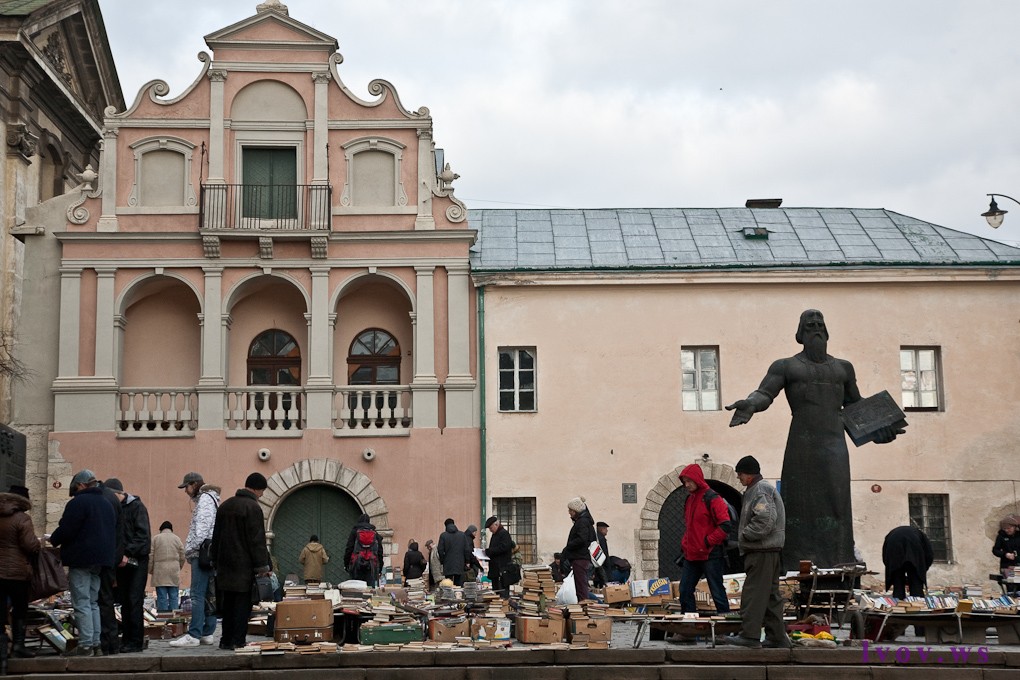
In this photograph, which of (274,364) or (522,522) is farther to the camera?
(274,364)

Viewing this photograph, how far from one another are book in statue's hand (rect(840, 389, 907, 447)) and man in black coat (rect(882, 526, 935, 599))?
217 centimetres

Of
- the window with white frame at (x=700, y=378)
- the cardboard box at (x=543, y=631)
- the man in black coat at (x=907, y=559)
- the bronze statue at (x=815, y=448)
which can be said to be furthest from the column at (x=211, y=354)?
the man in black coat at (x=907, y=559)

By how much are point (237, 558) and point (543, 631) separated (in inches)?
132

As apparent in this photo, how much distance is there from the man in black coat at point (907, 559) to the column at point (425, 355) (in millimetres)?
11915

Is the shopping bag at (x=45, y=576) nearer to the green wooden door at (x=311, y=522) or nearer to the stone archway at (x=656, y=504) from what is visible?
the green wooden door at (x=311, y=522)

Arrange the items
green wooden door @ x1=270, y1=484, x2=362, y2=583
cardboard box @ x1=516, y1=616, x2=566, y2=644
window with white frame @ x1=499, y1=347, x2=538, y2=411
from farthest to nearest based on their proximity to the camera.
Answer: window with white frame @ x1=499, y1=347, x2=538, y2=411, green wooden door @ x1=270, y1=484, x2=362, y2=583, cardboard box @ x1=516, y1=616, x2=566, y2=644

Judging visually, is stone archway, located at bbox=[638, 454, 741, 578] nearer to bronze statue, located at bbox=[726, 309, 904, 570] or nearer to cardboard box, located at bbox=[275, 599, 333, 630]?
bronze statue, located at bbox=[726, 309, 904, 570]

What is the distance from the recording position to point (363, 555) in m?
21.8

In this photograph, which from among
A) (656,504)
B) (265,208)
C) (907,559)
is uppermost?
(265,208)

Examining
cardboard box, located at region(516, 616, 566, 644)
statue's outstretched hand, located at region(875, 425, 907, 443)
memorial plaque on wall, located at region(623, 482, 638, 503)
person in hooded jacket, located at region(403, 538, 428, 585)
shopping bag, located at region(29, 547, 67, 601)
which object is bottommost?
cardboard box, located at region(516, 616, 566, 644)

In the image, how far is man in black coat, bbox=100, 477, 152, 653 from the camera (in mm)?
13938

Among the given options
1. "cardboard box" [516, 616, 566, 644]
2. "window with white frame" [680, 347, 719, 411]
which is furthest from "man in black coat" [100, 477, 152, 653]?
"window with white frame" [680, 347, 719, 411]

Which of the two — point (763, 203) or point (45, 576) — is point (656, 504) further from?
point (45, 576)

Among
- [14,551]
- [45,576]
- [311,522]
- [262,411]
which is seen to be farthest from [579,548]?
[262,411]
